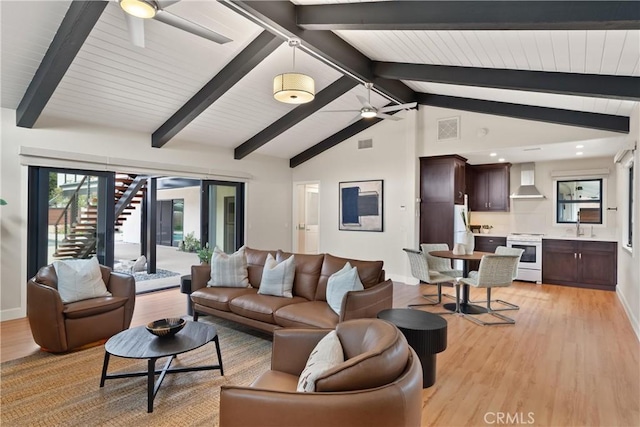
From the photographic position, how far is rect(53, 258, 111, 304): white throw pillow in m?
3.59

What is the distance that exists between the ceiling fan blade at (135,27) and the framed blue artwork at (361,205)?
5182 mm

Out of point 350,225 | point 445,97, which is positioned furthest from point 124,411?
point 445,97

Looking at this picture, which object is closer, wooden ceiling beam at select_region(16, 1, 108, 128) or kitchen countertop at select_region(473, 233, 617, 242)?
wooden ceiling beam at select_region(16, 1, 108, 128)

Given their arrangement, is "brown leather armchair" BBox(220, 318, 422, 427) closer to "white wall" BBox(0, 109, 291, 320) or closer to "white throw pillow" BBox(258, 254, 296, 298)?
"white throw pillow" BBox(258, 254, 296, 298)

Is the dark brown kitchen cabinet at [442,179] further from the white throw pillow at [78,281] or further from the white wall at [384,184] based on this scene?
the white throw pillow at [78,281]

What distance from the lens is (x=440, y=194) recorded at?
6.73 metres

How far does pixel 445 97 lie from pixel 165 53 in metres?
4.66

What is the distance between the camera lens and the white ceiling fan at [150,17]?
2.47 m

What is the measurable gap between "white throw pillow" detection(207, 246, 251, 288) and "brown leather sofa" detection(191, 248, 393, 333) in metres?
0.09

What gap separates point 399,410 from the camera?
1.26m

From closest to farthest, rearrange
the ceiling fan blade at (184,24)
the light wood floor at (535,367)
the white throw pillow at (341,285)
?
the light wood floor at (535,367) → the ceiling fan blade at (184,24) → the white throw pillow at (341,285)

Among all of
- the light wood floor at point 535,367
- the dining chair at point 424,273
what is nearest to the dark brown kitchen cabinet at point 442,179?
the dining chair at point 424,273

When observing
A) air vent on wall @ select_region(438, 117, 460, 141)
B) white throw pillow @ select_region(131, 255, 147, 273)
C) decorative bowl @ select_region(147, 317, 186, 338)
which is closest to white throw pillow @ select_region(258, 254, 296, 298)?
decorative bowl @ select_region(147, 317, 186, 338)

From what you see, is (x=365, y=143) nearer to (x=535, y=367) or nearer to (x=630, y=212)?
(x=630, y=212)
